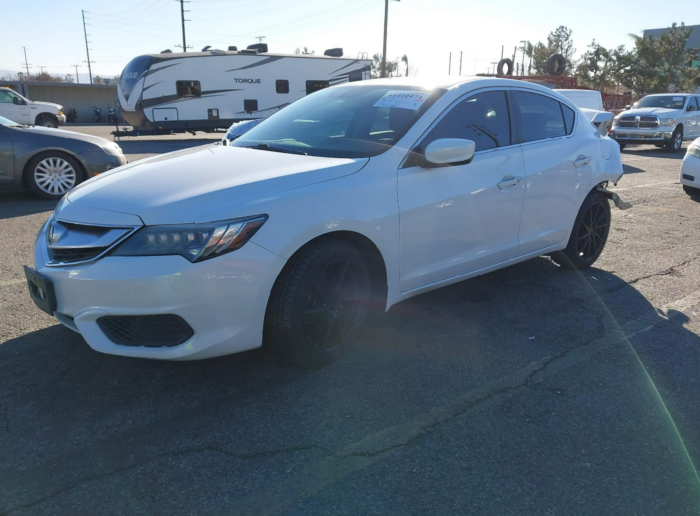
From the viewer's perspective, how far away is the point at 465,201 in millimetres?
3779

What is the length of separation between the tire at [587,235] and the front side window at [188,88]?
1760cm

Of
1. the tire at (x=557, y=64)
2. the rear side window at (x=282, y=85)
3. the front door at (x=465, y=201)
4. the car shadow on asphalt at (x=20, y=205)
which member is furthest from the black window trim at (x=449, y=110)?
the tire at (x=557, y=64)

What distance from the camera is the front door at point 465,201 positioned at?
353cm

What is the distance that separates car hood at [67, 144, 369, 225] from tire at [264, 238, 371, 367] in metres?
0.39

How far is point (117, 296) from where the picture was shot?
2.71m

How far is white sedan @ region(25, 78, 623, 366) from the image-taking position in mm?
2748

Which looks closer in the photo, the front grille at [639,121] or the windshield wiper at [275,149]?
the windshield wiper at [275,149]

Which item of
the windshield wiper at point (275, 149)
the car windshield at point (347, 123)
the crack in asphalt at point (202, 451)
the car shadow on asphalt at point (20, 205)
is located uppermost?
the car windshield at point (347, 123)

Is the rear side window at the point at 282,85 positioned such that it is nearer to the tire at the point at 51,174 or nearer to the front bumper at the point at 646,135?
the front bumper at the point at 646,135

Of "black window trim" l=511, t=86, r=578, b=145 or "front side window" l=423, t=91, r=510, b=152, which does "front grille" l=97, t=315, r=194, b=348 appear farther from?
"black window trim" l=511, t=86, r=578, b=145

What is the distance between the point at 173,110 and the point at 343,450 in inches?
765

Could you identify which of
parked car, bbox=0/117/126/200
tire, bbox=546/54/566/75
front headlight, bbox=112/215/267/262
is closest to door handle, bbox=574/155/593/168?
front headlight, bbox=112/215/267/262

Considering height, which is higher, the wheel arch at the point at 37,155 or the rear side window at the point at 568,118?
the rear side window at the point at 568,118

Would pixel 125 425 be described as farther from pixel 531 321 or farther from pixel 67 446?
pixel 531 321
